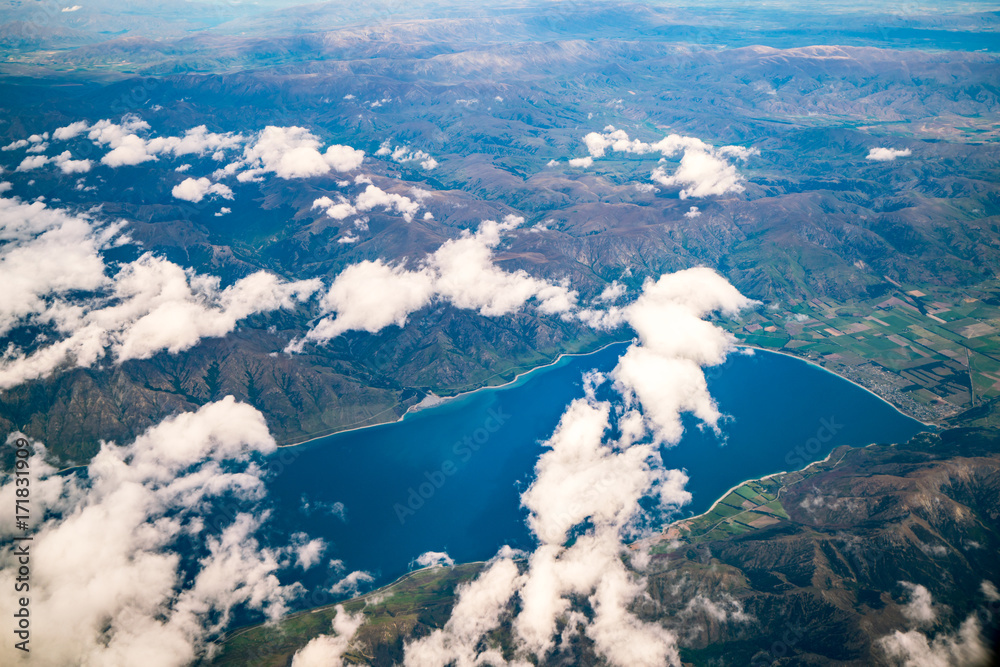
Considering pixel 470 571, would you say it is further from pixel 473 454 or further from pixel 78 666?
pixel 78 666

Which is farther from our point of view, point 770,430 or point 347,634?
point 770,430

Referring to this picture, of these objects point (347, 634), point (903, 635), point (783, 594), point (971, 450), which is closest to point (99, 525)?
point (347, 634)

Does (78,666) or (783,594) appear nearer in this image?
(78,666)

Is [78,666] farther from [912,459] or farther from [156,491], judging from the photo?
[912,459]

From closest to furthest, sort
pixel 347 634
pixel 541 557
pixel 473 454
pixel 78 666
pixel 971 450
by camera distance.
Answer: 1. pixel 78 666
2. pixel 347 634
3. pixel 541 557
4. pixel 971 450
5. pixel 473 454

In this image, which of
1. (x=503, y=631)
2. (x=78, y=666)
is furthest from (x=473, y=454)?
(x=78, y=666)

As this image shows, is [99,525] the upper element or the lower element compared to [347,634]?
upper

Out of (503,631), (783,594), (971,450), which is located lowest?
(503,631)

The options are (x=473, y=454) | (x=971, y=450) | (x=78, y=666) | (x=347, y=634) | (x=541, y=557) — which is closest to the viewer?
(x=78, y=666)

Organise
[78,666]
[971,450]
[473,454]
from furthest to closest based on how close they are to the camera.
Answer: [473,454] → [971,450] → [78,666]
